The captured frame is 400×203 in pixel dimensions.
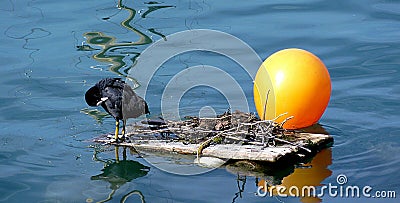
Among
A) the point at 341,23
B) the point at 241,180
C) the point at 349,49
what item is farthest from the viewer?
A: the point at 341,23

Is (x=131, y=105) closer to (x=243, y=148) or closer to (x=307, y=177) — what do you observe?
(x=243, y=148)

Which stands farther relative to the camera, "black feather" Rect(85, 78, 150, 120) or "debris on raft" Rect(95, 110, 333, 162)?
"black feather" Rect(85, 78, 150, 120)

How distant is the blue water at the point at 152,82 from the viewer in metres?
8.08

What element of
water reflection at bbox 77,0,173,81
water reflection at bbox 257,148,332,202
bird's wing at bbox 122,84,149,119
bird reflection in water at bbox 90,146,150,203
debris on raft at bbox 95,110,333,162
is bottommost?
bird reflection in water at bbox 90,146,150,203

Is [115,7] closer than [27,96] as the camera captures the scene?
No

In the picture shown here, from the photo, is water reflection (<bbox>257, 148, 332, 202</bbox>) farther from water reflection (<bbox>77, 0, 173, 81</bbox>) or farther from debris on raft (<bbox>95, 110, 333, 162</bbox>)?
water reflection (<bbox>77, 0, 173, 81</bbox>)

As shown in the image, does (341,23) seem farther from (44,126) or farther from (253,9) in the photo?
(44,126)

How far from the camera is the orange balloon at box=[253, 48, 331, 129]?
8531 millimetres

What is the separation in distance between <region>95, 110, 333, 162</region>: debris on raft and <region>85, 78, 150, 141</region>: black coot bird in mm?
273

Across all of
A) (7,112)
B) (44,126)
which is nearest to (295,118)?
(44,126)

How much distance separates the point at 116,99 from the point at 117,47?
4125mm

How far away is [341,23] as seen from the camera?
1332 cm

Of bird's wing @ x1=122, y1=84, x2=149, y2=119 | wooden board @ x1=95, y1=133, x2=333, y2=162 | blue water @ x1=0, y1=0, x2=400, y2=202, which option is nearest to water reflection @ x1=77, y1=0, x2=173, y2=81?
blue water @ x1=0, y1=0, x2=400, y2=202

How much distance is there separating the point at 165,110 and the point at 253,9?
16.4 feet
